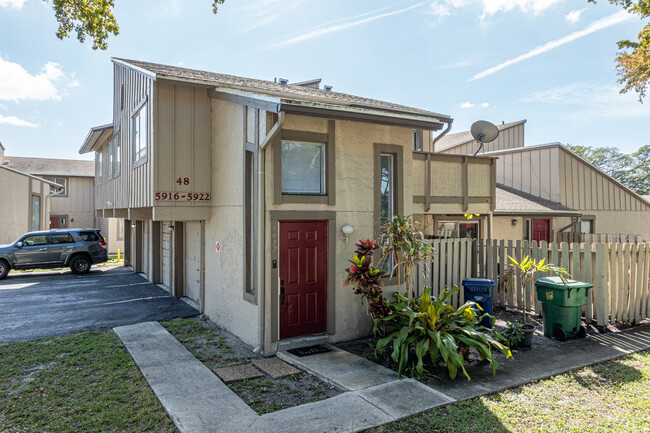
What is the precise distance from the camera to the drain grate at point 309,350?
634 cm

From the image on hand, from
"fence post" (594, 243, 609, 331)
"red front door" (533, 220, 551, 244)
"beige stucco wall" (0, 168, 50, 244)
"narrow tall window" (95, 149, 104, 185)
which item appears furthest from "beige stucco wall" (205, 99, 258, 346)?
"beige stucco wall" (0, 168, 50, 244)

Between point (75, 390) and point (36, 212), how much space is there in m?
21.0

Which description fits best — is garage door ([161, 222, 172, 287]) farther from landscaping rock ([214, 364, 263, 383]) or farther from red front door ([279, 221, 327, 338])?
landscaping rock ([214, 364, 263, 383])

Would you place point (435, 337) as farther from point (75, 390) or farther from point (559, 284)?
point (75, 390)

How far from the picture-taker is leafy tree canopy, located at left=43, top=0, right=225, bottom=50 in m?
7.62

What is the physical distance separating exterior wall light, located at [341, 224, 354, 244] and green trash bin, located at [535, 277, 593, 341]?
3575 mm

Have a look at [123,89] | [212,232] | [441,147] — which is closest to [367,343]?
[212,232]

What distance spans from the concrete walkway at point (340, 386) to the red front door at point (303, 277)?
0.72 meters

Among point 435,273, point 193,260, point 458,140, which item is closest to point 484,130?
point 435,273

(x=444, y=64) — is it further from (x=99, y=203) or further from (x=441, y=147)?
(x=99, y=203)

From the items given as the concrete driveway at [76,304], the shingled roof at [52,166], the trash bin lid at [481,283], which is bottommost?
the concrete driveway at [76,304]

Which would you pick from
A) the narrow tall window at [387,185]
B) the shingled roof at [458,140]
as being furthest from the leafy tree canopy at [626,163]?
the narrow tall window at [387,185]

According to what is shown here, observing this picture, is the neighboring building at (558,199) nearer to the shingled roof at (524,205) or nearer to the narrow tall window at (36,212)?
the shingled roof at (524,205)

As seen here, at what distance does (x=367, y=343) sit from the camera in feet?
22.3
